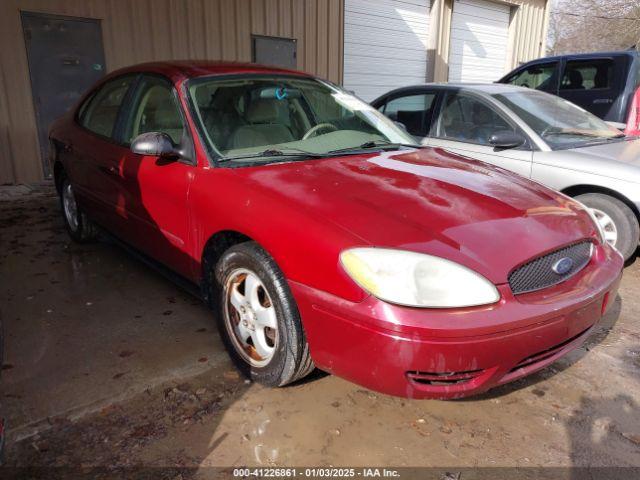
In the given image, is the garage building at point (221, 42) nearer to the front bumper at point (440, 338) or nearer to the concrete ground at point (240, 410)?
the concrete ground at point (240, 410)

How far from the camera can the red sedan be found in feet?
6.48

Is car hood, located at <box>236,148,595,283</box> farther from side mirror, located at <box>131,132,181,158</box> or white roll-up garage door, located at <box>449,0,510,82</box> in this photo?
white roll-up garage door, located at <box>449,0,510,82</box>

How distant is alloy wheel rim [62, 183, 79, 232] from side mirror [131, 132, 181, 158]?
1962mm

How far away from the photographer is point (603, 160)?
163 inches

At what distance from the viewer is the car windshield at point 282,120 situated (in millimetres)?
2982

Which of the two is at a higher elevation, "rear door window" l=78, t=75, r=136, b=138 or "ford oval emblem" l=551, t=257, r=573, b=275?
"rear door window" l=78, t=75, r=136, b=138

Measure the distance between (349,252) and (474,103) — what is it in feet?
11.4

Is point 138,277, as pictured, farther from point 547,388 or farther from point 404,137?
point 547,388

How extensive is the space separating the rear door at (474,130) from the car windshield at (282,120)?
1394 millimetres

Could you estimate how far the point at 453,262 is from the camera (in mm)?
1999

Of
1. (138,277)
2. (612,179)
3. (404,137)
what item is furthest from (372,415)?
(612,179)

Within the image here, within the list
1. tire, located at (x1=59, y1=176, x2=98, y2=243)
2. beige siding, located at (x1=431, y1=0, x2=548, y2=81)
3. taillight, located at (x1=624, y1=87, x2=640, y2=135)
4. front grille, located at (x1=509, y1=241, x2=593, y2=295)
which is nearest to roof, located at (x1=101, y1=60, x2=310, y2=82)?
tire, located at (x1=59, y1=176, x2=98, y2=243)

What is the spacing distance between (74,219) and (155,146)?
2.25 meters

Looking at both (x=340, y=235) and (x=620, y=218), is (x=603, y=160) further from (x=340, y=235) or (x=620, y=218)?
(x=340, y=235)
